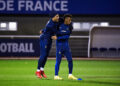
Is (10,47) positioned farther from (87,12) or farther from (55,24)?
(55,24)

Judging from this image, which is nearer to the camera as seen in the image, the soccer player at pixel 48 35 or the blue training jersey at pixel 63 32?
the blue training jersey at pixel 63 32

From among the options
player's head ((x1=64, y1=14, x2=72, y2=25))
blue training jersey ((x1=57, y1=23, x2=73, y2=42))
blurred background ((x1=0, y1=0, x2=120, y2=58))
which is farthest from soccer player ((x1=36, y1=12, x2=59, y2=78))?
blurred background ((x1=0, y1=0, x2=120, y2=58))

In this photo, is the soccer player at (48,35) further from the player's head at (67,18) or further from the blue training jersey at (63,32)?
the player's head at (67,18)

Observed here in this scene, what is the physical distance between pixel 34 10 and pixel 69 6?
261 centimetres

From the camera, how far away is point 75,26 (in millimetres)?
31469

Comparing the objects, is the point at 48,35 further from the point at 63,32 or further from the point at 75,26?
the point at 75,26

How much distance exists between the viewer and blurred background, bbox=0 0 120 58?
25.3 meters

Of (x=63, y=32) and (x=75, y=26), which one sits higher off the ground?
(x=63, y=32)

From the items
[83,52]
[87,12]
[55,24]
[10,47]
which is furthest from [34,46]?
[55,24]

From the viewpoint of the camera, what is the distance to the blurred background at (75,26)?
82.9 ft

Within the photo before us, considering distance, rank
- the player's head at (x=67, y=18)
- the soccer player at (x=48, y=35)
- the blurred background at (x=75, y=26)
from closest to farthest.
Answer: the player's head at (x=67, y=18) < the soccer player at (x=48, y=35) < the blurred background at (x=75, y=26)

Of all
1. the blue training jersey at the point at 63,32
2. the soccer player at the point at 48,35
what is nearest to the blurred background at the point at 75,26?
the soccer player at the point at 48,35

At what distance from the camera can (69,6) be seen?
2780cm

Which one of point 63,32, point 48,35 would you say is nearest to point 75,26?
point 48,35
